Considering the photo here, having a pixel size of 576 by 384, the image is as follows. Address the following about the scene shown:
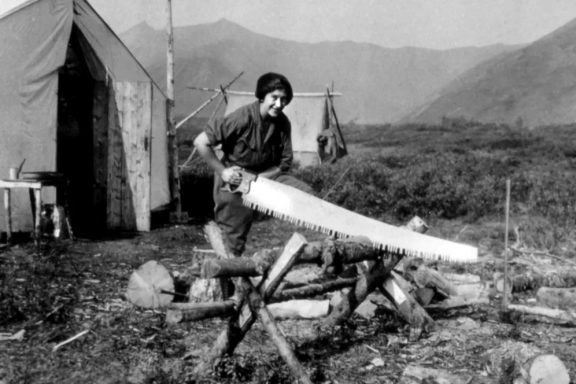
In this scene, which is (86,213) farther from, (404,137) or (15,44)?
(404,137)

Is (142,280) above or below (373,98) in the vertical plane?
below

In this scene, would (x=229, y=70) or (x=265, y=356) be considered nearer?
(x=265, y=356)

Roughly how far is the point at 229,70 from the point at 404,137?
2946 cm

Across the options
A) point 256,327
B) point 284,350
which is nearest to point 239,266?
point 284,350

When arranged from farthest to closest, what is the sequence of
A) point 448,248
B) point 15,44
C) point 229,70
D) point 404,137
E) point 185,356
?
point 229,70 → point 404,137 → point 15,44 → point 448,248 → point 185,356

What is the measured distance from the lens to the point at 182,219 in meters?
11.7

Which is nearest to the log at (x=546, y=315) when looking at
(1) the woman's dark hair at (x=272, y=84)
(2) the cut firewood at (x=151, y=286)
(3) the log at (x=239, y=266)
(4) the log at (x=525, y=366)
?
(4) the log at (x=525, y=366)

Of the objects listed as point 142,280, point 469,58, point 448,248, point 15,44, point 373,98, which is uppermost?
point 469,58

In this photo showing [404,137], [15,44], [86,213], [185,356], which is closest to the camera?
[185,356]

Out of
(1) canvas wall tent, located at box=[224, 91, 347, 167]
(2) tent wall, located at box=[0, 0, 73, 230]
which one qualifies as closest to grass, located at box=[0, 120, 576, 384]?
(2) tent wall, located at box=[0, 0, 73, 230]

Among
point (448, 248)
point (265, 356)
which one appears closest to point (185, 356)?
point (265, 356)

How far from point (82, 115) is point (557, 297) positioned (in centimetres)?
867

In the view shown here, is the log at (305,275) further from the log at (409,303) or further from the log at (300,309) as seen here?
the log at (409,303)

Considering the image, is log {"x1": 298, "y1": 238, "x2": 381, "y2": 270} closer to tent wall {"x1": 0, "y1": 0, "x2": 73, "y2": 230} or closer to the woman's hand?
the woman's hand
